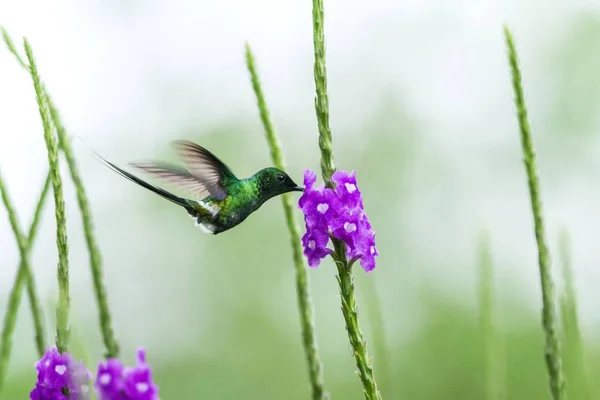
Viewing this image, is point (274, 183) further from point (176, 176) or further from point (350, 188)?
point (350, 188)

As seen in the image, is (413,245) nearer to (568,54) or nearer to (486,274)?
(568,54)

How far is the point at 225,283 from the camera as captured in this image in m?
16.8

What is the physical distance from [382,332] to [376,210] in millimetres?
14381

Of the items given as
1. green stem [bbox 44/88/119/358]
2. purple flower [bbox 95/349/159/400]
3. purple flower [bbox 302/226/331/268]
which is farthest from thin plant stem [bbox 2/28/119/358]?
purple flower [bbox 302/226/331/268]

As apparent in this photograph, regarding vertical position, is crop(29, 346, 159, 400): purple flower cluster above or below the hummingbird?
below

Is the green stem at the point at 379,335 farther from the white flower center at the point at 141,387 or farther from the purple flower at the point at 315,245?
the white flower center at the point at 141,387

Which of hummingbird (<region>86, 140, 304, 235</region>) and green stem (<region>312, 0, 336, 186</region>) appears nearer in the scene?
green stem (<region>312, 0, 336, 186</region>)

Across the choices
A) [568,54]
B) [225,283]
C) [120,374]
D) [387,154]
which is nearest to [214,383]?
[225,283]

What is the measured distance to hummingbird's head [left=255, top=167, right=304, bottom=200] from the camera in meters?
2.91

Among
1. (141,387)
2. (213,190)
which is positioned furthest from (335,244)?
(213,190)

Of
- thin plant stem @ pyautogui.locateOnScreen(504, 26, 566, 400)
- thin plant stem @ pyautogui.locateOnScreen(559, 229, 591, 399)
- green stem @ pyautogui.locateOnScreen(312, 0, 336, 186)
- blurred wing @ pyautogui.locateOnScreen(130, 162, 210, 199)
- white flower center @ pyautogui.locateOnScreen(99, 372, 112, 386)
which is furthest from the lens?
blurred wing @ pyautogui.locateOnScreen(130, 162, 210, 199)

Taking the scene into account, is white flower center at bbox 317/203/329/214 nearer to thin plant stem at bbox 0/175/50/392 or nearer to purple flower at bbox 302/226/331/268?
purple flower at bbox 302/226/331/268

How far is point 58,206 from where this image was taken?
6.70 feet

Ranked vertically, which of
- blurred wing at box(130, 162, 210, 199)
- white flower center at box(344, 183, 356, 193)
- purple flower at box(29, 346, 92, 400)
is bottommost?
purple flower at box(29, 346, 92, 400)
